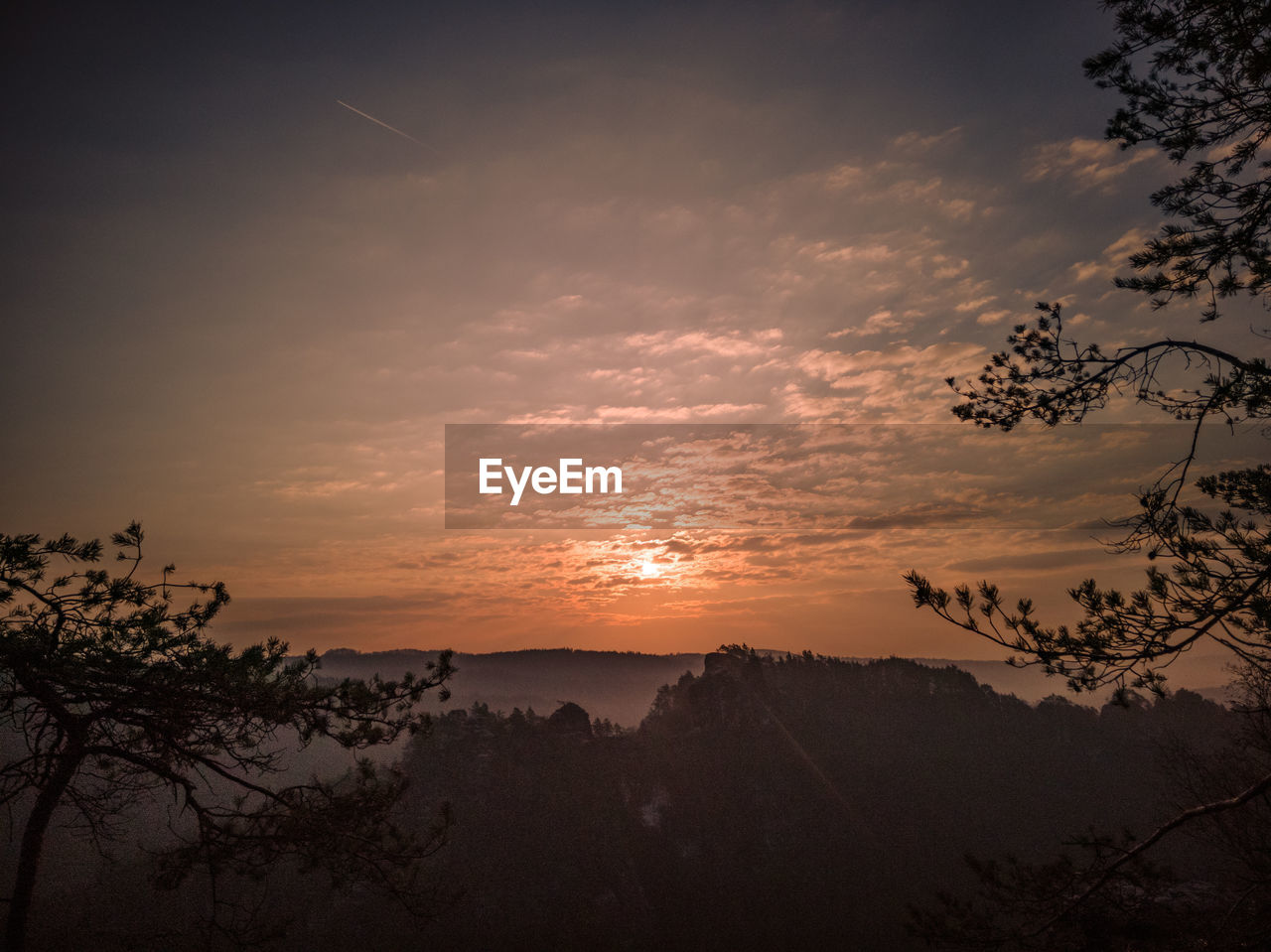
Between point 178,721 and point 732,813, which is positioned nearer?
point 178,721

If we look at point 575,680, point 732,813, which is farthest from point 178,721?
point 575,680

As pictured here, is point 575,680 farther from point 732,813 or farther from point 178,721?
point 178,721

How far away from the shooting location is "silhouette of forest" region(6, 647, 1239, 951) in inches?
2379

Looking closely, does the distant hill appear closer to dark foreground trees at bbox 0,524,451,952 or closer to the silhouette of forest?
the silhouette of forest

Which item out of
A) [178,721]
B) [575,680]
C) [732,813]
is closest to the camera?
[178,721]

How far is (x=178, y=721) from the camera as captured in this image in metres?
8.67

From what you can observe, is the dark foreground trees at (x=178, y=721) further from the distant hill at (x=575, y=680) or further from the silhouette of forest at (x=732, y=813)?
the distant hill at (x=575, y=680)

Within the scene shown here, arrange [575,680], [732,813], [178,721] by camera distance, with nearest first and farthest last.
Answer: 1. [178,721]
2. [732,813]
3. [575,680]

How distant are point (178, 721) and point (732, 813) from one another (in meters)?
88.5

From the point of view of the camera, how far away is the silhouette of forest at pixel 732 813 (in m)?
60.4

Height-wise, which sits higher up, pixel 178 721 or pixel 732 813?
pixel 178 721

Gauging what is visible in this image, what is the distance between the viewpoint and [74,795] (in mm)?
8719

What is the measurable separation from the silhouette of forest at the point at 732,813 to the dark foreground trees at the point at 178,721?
4961cm

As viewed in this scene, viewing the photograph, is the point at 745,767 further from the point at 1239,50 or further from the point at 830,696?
the point at 1239,50
